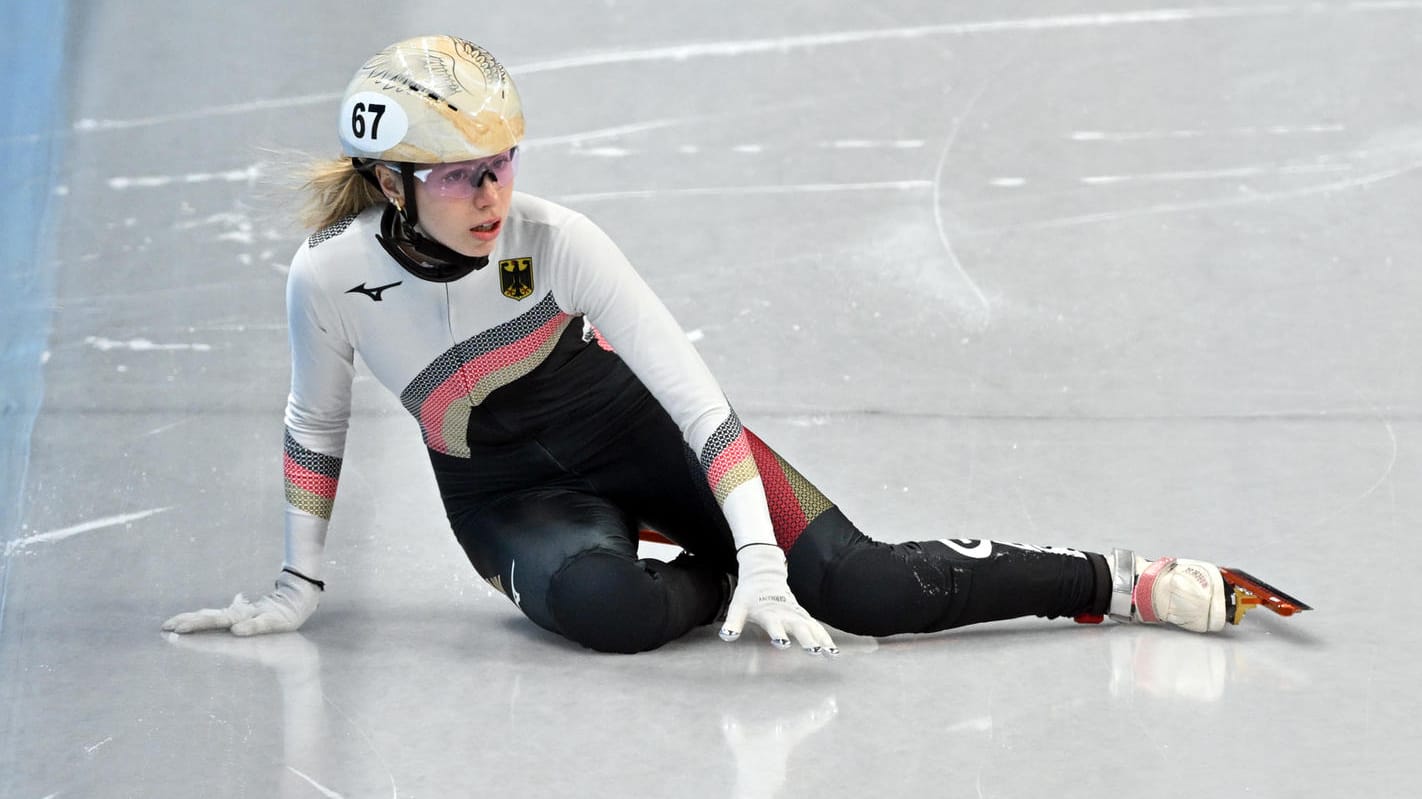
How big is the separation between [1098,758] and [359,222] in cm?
126

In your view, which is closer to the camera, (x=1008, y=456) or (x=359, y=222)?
(x=359, y=222)

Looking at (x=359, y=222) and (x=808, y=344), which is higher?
(x=359, y=222)

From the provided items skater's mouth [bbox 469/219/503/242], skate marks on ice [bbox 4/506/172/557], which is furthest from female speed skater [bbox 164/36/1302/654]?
skate marks on ice [bbox 4/506/172/557]

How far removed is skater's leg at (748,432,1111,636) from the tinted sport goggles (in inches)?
22.6

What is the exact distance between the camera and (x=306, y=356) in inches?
102

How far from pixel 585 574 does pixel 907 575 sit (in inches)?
18.4

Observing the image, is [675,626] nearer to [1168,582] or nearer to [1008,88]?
[1168,582]

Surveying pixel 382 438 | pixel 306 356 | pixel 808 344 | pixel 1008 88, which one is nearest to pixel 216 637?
pixel 306 356

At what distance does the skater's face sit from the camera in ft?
7.91

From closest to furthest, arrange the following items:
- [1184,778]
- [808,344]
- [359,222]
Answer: [1184,778] < [359,222] < [808,344]

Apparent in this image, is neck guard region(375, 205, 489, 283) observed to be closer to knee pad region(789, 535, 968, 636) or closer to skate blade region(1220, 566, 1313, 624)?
knee pad region(789, 535, 968, 636)

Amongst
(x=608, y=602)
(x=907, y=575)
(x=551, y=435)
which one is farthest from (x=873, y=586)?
(x=551, y=435)

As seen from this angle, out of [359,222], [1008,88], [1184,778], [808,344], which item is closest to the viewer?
[1184,778]

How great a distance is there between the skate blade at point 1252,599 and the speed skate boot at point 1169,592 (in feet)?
0.07
